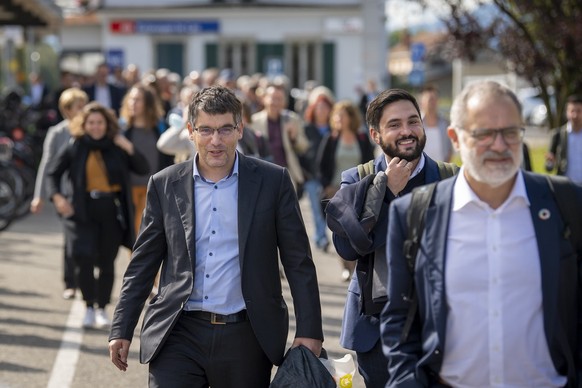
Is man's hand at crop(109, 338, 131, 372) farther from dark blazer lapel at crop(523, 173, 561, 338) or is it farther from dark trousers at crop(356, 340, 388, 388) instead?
dark blazer lapel at crop(523, 173, 561, 338)

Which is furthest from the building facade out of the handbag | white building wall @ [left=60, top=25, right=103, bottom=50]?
the handbag

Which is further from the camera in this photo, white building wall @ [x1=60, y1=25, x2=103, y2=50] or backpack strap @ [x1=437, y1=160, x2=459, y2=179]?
white building wall @ [x1=60, y1=25, x2=103, y2=50]

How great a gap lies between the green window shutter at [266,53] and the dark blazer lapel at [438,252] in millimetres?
42926

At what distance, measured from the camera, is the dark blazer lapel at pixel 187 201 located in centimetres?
527

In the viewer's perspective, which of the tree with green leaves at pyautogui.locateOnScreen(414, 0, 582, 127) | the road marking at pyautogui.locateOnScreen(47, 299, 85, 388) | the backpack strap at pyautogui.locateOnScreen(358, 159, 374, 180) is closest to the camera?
the backpack strap at pyautogui.locateOnScreen(358, 159, 374, 180)

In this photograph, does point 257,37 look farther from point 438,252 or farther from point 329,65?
point 438,252

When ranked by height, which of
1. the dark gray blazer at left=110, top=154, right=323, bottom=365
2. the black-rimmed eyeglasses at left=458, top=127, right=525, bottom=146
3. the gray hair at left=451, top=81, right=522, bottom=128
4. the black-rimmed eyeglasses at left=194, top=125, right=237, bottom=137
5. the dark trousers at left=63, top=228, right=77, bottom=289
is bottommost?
the dark trousers at left=63, top=228, right=77, bottom=289

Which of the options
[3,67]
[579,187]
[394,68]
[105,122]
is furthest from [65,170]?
[394,68]

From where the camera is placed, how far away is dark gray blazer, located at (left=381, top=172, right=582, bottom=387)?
406 cm

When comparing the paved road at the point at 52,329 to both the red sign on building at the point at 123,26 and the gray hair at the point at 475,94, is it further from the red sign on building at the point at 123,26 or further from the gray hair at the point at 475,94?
the red sign on building at the point at 123,26

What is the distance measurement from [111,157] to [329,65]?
121ft

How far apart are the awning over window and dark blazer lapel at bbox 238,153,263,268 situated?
17660 millimetres

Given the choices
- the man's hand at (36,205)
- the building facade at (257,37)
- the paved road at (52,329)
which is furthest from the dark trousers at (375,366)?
the building facade at (257,37)

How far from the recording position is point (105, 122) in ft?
33.0
